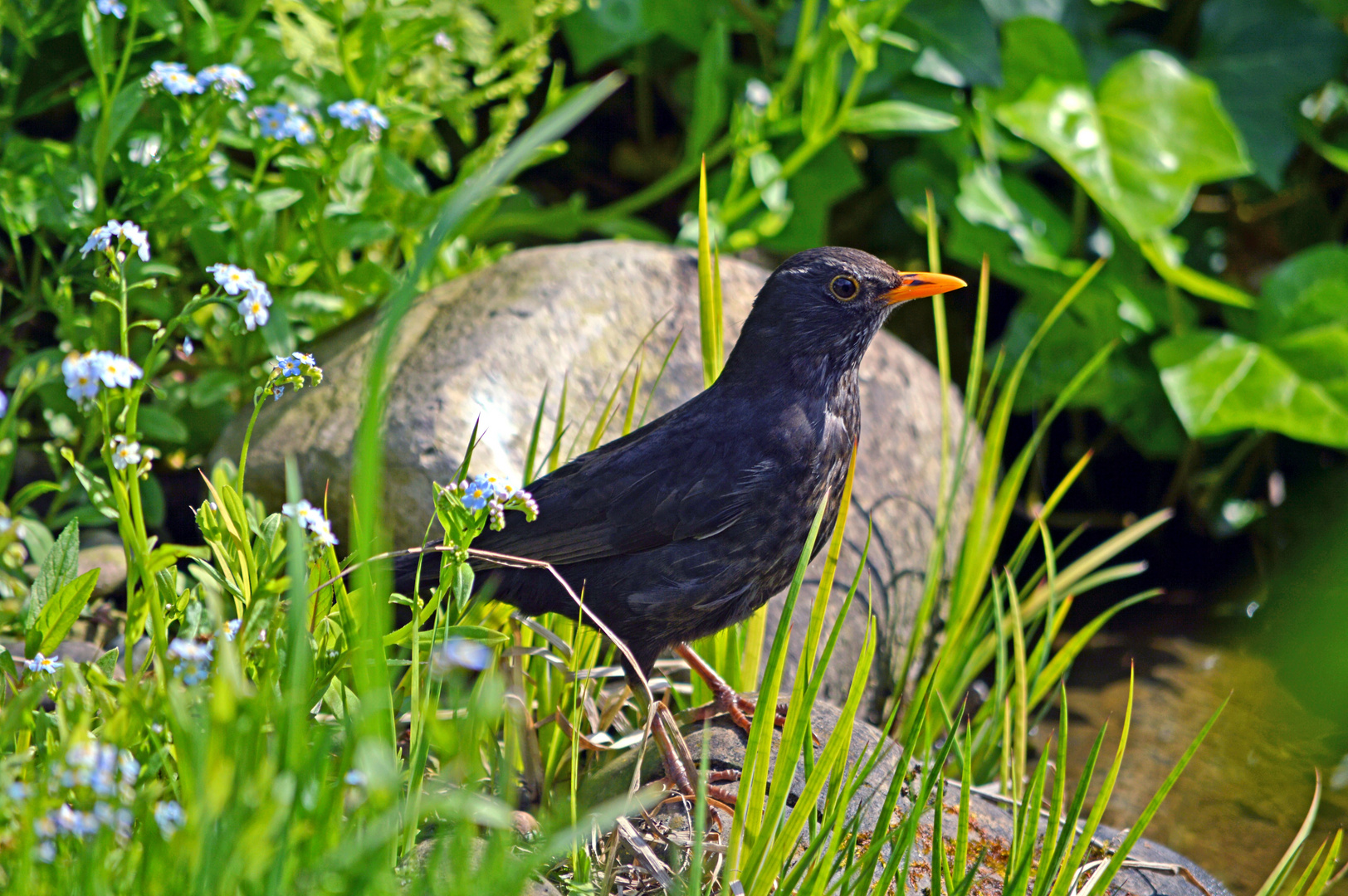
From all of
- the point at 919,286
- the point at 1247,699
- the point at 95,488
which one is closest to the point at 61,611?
the point at 95,488

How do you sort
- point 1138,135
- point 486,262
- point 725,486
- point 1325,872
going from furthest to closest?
1. point 1138,135
2. point 486,262
3. point 725,486
4. point 1325,872

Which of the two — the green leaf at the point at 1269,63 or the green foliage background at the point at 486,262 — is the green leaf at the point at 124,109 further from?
the green leaf at the point at 1269,63

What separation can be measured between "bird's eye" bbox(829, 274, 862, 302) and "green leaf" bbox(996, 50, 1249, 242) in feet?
5.99

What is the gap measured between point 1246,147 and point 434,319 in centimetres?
339

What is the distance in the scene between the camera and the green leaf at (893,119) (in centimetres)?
375

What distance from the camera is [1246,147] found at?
4.55 metres

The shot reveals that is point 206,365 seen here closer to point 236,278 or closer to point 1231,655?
point 236,278

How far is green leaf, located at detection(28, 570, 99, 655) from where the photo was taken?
2.08 metres

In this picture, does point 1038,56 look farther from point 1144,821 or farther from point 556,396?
point 1144,821

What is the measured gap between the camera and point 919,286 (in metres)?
2.50

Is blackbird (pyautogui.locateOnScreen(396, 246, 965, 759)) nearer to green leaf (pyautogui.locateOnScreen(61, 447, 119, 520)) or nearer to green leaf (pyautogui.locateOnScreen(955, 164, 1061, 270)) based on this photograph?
green leaf (pyautogui.locateOnScreen(61, 447, 119, 520))

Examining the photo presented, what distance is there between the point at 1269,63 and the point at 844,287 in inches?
127

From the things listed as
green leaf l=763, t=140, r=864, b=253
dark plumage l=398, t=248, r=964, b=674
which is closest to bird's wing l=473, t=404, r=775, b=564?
dark plumage l=398, t=248, r=964, b=674

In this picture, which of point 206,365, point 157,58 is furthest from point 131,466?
point 157,58
